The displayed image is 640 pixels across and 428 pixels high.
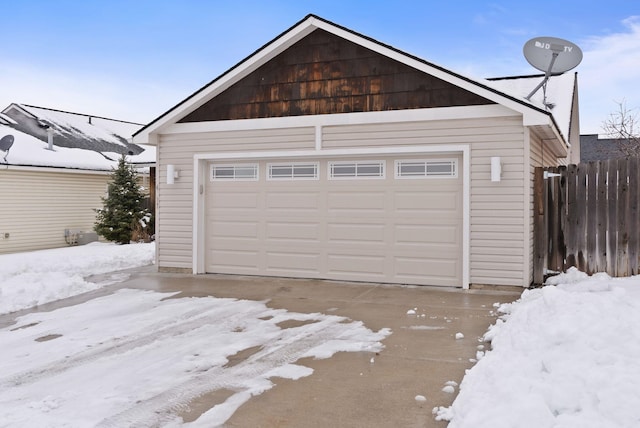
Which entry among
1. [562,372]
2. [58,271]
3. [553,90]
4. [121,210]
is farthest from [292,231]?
[553,90]

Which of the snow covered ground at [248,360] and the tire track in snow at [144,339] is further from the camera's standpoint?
the tire track in snow at [144,339]

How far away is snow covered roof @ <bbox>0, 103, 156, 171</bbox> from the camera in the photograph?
52.7ft

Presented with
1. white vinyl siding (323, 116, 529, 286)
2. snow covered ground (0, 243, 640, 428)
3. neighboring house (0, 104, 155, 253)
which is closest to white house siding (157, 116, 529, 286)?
white vinyl siding (323, 116, 529, 286)

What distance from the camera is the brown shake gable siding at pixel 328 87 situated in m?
8.38

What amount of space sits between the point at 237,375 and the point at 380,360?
1242mm

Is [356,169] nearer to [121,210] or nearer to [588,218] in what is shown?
[588,218]

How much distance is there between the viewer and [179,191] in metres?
9.98

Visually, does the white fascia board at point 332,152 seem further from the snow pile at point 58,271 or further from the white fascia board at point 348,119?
the snow pile at point 58,271

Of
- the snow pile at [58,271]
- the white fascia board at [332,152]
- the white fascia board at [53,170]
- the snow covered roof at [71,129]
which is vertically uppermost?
the snow covered roof at [71,129]

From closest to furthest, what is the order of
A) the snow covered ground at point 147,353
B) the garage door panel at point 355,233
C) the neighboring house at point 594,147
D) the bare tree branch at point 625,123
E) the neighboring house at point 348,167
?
the snow covered ground at point 147,353 → the neighboring house at point 348,167 → the garage door panel at point 355,233 → the bare tree branch at point 625,123 → the neighboring house at point 594,147

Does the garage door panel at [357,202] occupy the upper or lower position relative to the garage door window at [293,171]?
lower

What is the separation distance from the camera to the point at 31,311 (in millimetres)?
6844

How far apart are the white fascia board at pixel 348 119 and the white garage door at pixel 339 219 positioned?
2.14ft

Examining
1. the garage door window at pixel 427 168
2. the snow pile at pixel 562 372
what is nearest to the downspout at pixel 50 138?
the garage door window at pixel 427 168
